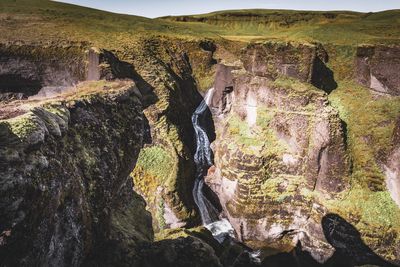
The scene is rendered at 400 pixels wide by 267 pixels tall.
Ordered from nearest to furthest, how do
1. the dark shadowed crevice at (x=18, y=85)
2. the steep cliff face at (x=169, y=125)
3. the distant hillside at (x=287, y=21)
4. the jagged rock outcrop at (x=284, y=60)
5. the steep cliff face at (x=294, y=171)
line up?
the steep cliff face at (x=294, y=171), the steep cliff face at (x=169, y=125), the jagged rock outcrop at (x=284, y=60), the dark shadowed crevice at (x=18, y=85), the distant hillside at (x=287, y=21)

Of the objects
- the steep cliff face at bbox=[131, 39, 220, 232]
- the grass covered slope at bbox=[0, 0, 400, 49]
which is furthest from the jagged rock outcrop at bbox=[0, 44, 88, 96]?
the steep cliff face at bbox=[131, 39, 220, 232]

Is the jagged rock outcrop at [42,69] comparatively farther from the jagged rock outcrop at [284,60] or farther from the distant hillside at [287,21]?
the distant hillside at [287,21]

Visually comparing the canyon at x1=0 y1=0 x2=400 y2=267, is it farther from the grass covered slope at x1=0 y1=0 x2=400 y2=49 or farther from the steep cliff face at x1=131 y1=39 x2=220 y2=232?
the grass covered slope at x1=0 y1=0 x2=400 y2=49

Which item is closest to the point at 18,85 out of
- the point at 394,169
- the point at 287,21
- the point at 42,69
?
the point at 42,69

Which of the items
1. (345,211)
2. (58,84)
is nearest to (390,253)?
(345,211)

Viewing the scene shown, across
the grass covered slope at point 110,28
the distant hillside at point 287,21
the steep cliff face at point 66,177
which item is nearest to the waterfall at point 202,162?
the grass covered slope at point 110,28

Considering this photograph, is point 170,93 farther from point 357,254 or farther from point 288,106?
point 357,254
